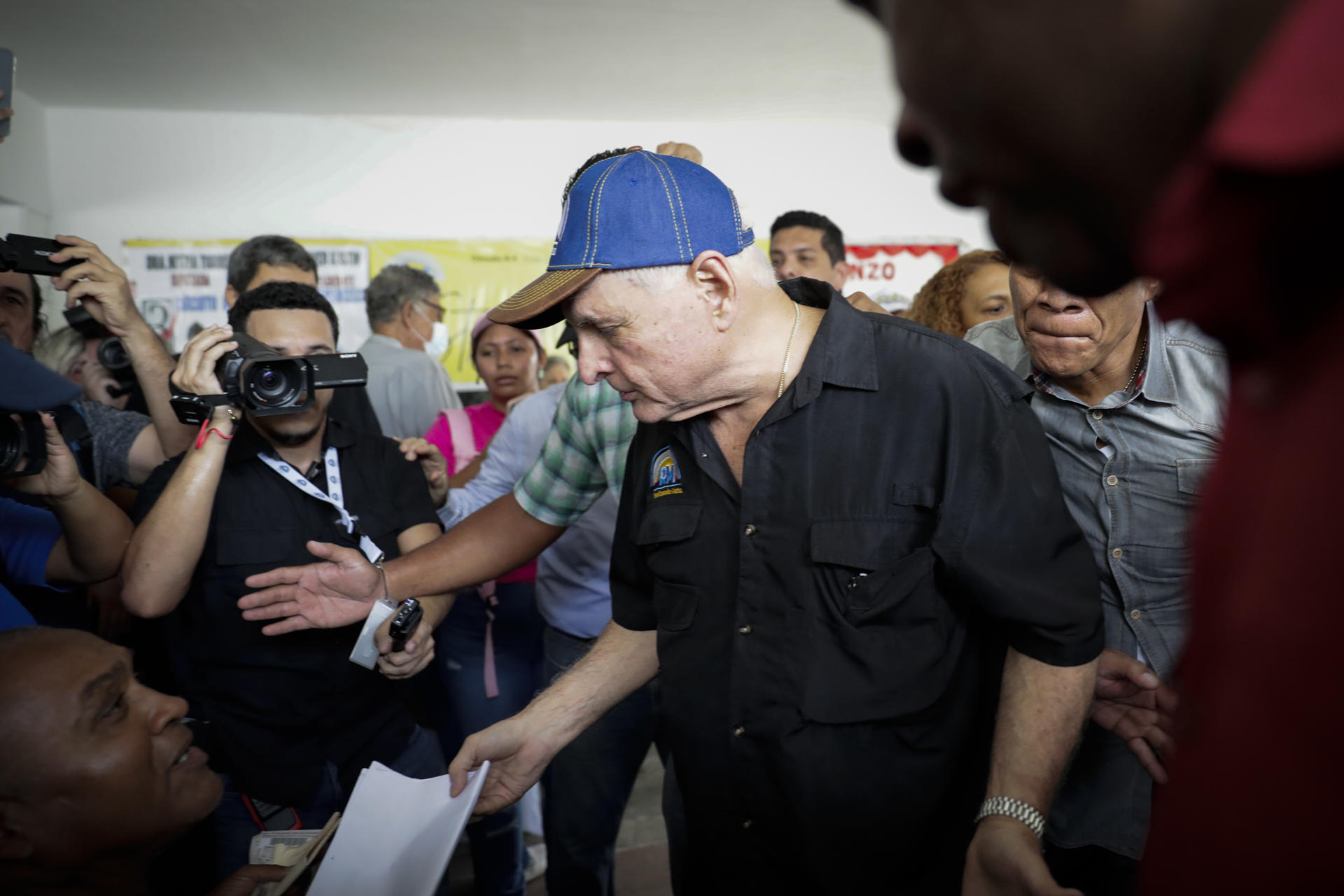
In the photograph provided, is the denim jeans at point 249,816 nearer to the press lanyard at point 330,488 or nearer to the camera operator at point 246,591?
the camera operator at point 246,591

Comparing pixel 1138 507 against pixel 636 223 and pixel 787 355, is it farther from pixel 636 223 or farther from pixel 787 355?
pixel 636 223

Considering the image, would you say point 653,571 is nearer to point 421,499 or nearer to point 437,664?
point 421,499

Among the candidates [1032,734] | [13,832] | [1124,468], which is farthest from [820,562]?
[13,832]

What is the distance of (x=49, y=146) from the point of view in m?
5.62

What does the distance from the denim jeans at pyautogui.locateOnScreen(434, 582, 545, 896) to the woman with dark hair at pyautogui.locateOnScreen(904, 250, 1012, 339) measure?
5.46 feet

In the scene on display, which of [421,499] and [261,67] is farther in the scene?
[261,67]

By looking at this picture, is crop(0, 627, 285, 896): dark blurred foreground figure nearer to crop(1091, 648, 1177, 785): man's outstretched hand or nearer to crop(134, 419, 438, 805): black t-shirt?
crop(134, 419, 438, 805): black t-shirt

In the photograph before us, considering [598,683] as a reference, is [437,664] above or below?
below

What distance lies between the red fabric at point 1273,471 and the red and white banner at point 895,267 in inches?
251

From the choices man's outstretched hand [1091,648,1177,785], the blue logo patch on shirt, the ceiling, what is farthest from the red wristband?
the ceiling

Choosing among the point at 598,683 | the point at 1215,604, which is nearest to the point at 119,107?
the point at 598,683

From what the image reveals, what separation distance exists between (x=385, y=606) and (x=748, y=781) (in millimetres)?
886

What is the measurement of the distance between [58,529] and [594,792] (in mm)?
1465

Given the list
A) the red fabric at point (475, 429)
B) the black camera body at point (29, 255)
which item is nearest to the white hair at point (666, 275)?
the black camera body at point (29, 255)
